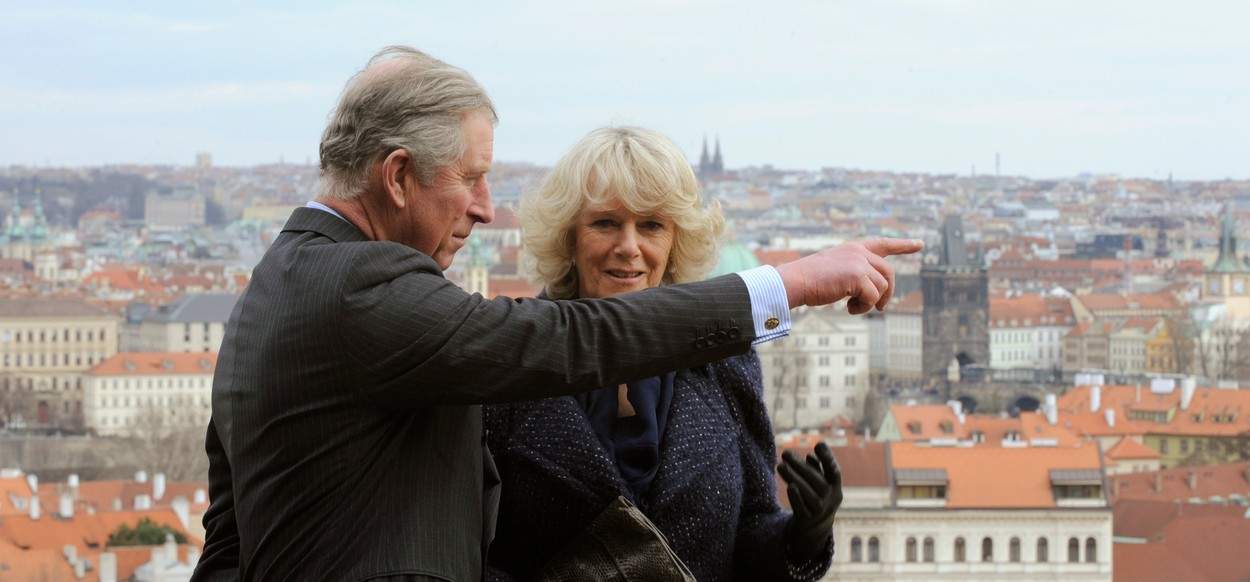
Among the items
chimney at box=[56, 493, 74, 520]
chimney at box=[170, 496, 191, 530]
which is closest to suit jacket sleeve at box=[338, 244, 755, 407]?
chimney at box=[56, 493, 74, 520]

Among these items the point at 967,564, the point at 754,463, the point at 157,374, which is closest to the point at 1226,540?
the point at 967,564

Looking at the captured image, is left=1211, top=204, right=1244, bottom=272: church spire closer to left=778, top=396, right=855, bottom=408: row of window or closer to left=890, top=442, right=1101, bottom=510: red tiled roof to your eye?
left=778, top=396, right=855, bottom=408: row of window

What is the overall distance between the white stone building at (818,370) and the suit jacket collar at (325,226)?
49.8m

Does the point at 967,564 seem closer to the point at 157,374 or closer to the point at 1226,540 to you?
the point at 1226,540

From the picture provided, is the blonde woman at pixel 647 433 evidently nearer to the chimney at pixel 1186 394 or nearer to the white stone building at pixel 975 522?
the white stone building at pixel 975 522

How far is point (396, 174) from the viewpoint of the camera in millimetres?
2480

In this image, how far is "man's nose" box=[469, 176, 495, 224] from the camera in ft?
8.32

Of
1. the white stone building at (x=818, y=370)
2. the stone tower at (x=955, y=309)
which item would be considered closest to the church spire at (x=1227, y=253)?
the stone tower at (x=955, y=309)

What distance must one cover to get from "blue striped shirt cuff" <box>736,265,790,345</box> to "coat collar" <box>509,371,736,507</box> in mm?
Answer: 372

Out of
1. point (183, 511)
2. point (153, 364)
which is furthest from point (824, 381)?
point (183, 511)

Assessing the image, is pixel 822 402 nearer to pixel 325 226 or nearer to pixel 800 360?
pixel 800 360

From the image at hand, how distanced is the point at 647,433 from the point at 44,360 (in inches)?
2314

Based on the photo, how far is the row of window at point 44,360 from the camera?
197ft

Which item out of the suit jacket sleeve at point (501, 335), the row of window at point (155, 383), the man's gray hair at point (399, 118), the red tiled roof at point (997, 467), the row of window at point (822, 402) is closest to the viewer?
the suit jacket sleeve at point (501, 335)
